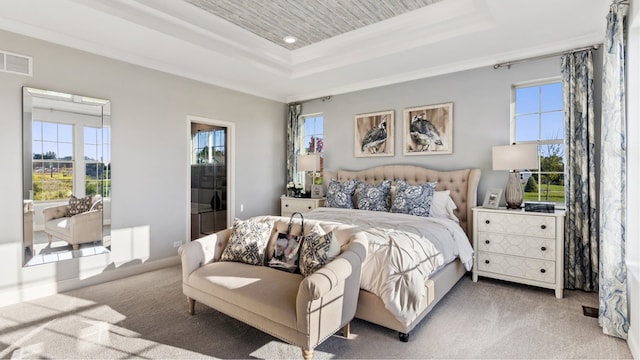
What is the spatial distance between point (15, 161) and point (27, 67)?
0.93 meters

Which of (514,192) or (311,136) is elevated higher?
(311,136)

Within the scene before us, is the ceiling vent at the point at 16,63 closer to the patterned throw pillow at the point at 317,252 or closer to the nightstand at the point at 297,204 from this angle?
the patterned throw pillow at the point at 317,252

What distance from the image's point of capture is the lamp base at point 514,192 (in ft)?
11.6

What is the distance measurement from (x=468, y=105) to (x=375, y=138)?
1362 mm

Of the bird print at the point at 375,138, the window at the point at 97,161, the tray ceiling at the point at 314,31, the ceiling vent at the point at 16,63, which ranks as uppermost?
the tray ceiling at the point at 314,31

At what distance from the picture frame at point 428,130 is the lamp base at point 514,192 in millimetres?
873

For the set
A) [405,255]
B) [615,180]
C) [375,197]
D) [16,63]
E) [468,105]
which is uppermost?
[16,63]

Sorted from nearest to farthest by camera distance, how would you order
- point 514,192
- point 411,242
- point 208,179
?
point 411,242 → point 514,192 → point 208,179

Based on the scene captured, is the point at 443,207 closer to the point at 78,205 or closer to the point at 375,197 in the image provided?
the point at 375,197

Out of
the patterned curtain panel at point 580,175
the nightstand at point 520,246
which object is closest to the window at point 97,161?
the nightstand at point 520,246

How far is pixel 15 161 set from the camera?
3.13m

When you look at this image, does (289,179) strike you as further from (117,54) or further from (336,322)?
(336,322)

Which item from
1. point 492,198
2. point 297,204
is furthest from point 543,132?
point 297,204

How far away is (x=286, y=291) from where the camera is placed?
2.25 m
